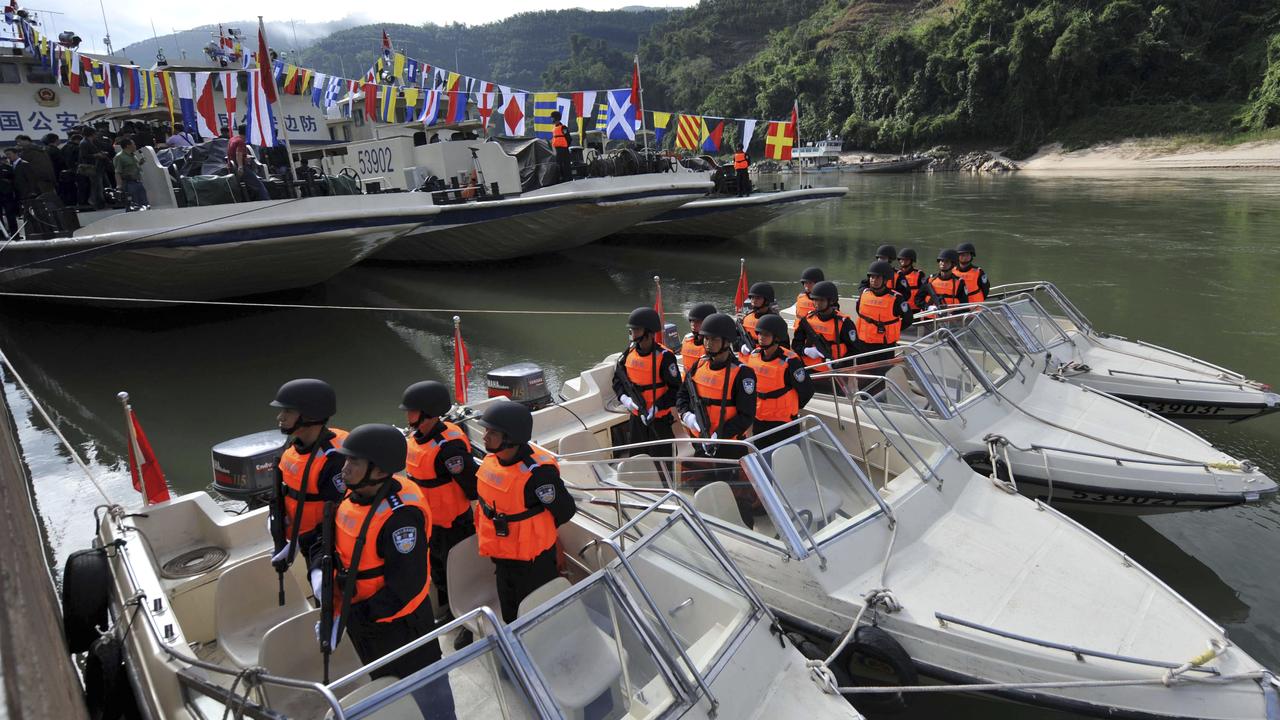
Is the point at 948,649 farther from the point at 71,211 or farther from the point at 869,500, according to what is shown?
the point at 71,211

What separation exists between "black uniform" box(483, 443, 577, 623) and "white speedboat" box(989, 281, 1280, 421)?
532 centimetres

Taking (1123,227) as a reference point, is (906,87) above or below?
above

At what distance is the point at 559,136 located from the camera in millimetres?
15742

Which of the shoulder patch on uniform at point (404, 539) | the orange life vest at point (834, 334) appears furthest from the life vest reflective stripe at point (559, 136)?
the shoulder patch on uniform at point (404, 539)

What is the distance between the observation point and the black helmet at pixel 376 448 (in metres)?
2.58

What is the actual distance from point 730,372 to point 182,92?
46.0ft

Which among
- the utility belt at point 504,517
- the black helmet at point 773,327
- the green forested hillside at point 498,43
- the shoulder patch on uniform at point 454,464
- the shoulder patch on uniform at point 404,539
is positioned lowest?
the utility belt at point 504,517

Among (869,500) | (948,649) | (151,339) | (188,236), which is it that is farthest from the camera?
(151,339)

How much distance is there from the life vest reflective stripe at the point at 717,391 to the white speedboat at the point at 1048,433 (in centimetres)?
122

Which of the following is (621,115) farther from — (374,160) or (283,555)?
(283,555)

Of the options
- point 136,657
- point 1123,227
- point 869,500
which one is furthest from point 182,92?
point 1123,227

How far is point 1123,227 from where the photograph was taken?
19656 mm

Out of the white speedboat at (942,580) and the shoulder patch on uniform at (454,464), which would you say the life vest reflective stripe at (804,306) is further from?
the shoulder patch on uniform at (454,464)

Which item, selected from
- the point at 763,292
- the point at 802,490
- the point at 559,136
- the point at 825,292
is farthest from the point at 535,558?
the point at 559,136
